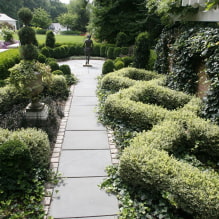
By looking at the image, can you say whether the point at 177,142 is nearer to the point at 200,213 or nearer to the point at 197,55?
the point at 200,213

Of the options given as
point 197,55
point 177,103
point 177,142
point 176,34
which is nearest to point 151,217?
point 177,142

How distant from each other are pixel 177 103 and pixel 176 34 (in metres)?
3.25

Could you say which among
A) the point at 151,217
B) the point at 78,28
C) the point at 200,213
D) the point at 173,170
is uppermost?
the point at 78,28

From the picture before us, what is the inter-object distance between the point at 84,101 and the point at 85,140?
264 cm

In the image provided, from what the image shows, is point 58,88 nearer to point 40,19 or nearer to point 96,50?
point 96,50

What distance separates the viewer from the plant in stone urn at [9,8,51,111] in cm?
496

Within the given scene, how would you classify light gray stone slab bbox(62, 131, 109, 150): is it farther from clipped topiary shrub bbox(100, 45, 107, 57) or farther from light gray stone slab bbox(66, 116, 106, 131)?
clipped topiary shrub bbox(100, 45, 107, 57)

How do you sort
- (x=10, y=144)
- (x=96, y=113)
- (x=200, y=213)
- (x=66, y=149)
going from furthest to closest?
(x=96, y=113)
(x=66, y=149)
(x=10, y=144)
(x=200, y=213)

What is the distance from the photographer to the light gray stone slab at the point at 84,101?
275 inches

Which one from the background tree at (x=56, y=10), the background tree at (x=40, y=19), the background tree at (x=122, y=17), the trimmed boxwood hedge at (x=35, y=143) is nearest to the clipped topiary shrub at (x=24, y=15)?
the trimmed boxwood hedge at (x=35, y=143)

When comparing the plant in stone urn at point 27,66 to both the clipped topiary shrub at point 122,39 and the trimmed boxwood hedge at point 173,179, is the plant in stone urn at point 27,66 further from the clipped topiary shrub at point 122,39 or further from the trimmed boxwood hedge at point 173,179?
the clipped topiary shrub at point 122,39

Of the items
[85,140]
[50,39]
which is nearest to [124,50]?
[50,39]

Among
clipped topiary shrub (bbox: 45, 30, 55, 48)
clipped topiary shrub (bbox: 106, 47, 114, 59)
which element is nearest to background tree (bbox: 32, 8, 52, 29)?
clipped topiary shrub (bbox: 45, 30, 55, 48)

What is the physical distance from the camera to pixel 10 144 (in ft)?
10.7
